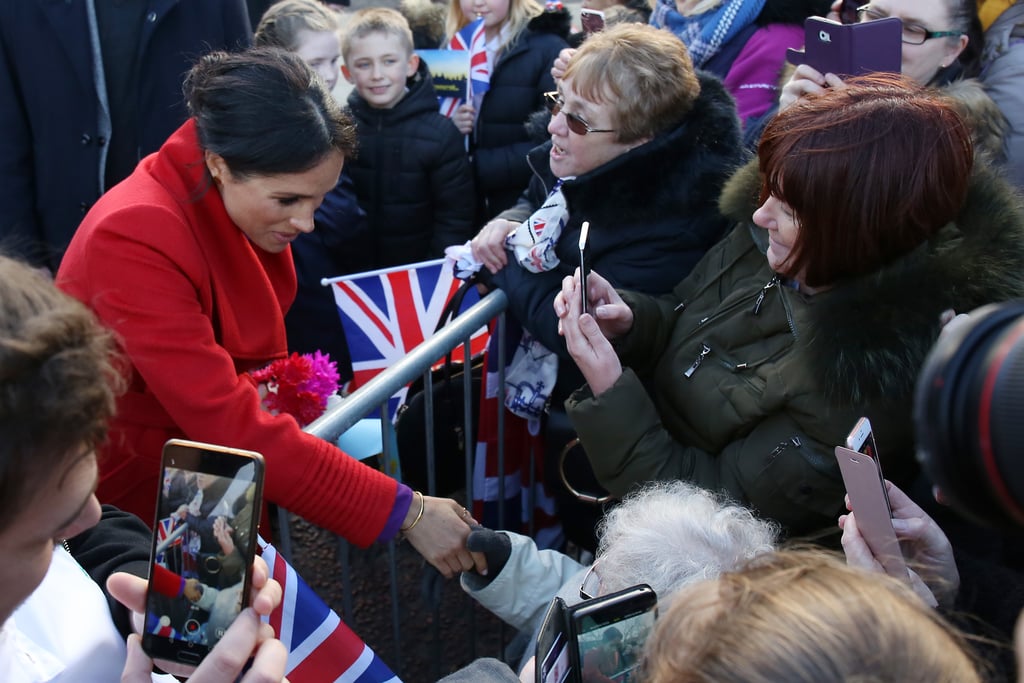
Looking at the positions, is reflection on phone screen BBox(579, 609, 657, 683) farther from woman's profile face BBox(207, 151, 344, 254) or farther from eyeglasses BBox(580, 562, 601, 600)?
woman's profile face BBox(207, 151, 344, 254)

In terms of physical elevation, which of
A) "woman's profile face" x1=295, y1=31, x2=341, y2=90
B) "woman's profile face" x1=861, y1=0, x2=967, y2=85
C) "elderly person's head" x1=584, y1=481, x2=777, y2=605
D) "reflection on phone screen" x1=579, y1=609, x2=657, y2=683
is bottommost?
"elderly person's head" x1=584, y1=481, x2=777, y2=605

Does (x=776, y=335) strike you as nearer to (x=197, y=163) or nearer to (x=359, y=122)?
(x=197, y=163)

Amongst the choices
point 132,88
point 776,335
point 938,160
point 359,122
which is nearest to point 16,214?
point 132,88

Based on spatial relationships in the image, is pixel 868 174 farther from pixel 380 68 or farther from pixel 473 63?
pixel 473 63

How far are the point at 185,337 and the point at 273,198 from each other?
0.43 m

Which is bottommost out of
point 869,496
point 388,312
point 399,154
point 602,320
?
point 388,312

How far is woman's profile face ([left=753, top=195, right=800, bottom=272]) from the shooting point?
6.62 feet

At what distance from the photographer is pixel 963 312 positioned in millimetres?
1871

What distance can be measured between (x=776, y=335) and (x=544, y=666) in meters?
1.14

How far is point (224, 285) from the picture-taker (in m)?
2.17

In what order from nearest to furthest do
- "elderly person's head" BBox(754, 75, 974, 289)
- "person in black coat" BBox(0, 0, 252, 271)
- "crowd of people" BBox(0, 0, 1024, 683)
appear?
"crowd of people" BBox(0, 0, 1024, 683) < "elderly person's head" BBox(754, 75, 974, 289) < "person in black coat" BBox(0, 0, 252, 271)

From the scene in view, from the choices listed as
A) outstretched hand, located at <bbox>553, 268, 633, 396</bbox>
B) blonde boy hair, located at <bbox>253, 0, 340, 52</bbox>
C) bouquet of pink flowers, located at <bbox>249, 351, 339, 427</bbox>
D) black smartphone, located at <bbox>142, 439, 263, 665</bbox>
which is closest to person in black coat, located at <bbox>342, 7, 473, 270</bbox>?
blonde boy hair, located at <bbox>253, 0, 340, 52</bbox>

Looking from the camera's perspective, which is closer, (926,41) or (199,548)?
(199,548)

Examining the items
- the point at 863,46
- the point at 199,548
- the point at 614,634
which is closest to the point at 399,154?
the point at 863,46
